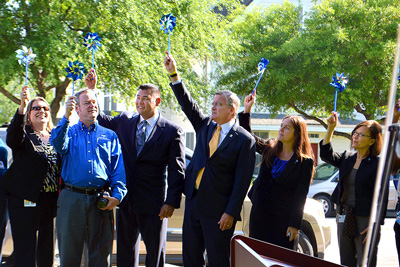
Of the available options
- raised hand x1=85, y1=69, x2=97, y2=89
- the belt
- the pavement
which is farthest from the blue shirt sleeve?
the pavement

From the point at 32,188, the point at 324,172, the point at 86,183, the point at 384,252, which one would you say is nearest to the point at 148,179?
the point at 86,183

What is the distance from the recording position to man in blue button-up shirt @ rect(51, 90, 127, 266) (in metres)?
4.71

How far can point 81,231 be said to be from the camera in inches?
187

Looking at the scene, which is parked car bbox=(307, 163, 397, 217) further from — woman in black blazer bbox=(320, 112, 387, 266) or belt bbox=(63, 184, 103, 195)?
belt bbox=(63, 184, 103, 195)

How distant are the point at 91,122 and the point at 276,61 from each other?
1689 cm

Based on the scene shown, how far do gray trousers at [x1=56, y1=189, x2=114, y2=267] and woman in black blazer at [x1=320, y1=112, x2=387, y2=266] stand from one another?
7.75 ft

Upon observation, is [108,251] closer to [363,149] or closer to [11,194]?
[11,194]

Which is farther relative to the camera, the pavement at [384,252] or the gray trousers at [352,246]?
the pavement at [384,252]

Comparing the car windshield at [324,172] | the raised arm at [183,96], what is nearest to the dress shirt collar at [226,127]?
the raised arm at [183,96]

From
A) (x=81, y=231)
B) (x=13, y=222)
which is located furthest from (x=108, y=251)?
(x=13, y=222)

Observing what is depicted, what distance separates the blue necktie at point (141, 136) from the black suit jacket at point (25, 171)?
939 millimetres

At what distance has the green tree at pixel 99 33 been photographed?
37.4 feet

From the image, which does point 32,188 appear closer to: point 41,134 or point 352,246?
point 41,134

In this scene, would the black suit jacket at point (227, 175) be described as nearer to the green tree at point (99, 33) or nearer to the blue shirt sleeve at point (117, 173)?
the blue shirt sleeve at point (117, 173)
